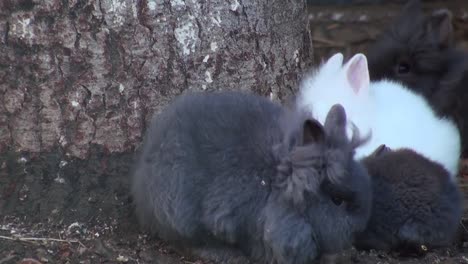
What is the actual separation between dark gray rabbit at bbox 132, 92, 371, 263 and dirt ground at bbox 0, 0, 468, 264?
0.31 m

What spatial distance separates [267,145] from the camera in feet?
8.95

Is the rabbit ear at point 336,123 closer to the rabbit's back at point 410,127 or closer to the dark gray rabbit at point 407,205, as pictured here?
the dark gray rabbit at point 407,205

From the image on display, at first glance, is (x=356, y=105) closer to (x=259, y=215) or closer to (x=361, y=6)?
(x=259, y=215)

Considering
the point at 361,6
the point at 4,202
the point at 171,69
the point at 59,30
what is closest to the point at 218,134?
the point at 171,69

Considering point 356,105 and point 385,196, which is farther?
point 356,105

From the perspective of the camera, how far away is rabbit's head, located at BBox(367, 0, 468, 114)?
408cm

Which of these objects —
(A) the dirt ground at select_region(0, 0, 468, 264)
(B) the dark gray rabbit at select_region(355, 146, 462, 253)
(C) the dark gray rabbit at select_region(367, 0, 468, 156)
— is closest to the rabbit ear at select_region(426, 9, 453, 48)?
(C) the dark gray rabbit at select_region(367, 0, 468, 156)

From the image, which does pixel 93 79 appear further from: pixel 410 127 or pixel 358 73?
pixel 410 127

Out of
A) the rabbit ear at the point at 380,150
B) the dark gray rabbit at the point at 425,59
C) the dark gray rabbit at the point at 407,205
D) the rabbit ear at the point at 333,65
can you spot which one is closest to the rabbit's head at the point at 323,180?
the dark gray rabbit at the point at 407,205

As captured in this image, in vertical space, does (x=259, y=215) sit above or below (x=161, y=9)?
below

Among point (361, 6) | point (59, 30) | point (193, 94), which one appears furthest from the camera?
point (361, 6)

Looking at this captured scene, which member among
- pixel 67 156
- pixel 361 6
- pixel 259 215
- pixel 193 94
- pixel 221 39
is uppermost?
pixel 361 6

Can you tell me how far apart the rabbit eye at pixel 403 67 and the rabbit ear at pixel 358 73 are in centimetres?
67

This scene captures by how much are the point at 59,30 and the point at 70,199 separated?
2.12ft
